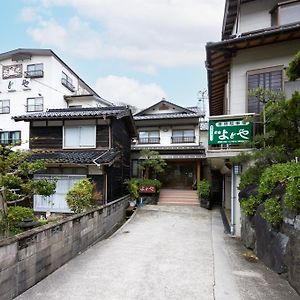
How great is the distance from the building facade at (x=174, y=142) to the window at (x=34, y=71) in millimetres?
12512

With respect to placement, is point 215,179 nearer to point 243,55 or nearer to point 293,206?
point 243,55

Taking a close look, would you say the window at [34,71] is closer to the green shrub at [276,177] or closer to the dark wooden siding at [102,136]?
the dark wooden siding at [102,136]

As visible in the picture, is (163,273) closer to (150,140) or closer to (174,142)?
(174,142)

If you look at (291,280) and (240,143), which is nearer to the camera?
(291,280)

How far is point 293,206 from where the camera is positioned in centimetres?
477

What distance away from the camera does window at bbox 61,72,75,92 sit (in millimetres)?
29561

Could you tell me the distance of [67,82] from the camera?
1203 inches

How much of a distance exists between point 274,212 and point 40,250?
510 cm

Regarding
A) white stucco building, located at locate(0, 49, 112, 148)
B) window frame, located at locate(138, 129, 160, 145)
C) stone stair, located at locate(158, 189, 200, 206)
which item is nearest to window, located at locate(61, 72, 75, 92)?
white stucco building, located at locate(0, 49, 112, 148)

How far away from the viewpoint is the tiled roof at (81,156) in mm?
12966

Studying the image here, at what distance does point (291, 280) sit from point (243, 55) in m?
8.04

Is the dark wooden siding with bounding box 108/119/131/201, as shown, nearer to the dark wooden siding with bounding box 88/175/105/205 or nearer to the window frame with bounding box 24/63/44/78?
the dark wooden siding with bounding box 88/175/105/205

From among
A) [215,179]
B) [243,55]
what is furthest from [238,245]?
[215,179]

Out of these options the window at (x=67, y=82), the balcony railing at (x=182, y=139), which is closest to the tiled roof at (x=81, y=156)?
the balcony railing at (x=182, y=139)
